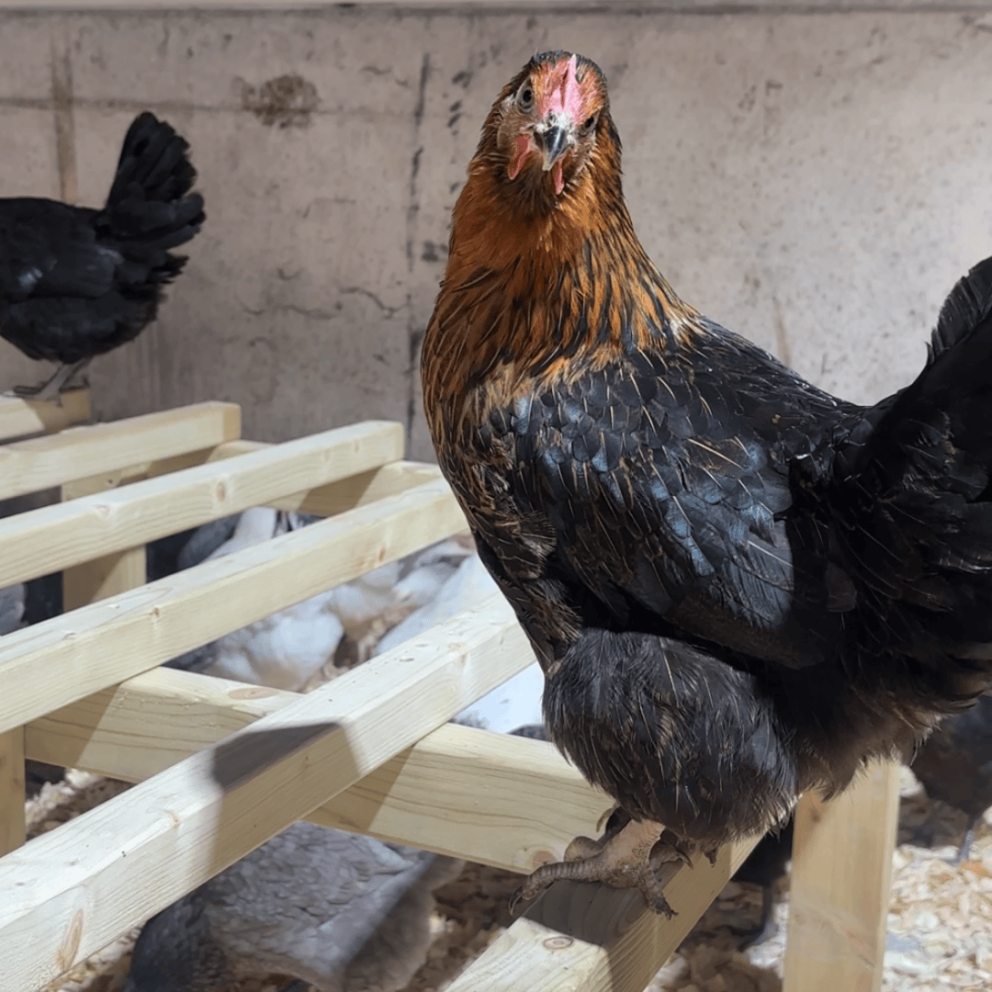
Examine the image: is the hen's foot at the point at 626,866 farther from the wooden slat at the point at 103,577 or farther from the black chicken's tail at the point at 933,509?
the wooden slat at the point at 103,577

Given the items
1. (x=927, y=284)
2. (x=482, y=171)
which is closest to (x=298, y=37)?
(x=927, y=284)

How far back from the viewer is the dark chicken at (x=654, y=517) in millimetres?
773

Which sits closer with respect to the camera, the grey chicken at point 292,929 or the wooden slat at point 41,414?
the grey chicken at point 292,929

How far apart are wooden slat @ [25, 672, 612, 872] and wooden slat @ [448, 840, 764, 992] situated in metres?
0.12

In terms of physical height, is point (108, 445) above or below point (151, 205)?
below

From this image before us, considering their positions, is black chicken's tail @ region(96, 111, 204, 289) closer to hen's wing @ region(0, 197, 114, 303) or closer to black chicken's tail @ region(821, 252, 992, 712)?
hen's wing @ region(0, 197, 114, 303)

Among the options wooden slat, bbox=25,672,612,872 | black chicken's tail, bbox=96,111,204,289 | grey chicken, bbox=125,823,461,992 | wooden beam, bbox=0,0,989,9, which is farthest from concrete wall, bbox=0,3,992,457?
wooden slat, bbox=25,672,612,872

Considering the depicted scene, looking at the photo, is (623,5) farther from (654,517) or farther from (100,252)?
(654,517)

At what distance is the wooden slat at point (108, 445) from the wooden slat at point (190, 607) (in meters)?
0.52

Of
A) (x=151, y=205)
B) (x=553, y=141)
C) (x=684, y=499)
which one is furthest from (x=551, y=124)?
(x=151, y=205)

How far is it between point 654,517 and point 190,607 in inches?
22.8

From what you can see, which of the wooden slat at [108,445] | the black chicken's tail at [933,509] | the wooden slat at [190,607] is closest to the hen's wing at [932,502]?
the black chicken's tail at [933,509]

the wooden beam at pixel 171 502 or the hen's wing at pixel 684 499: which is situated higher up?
the hen's wing at pixel 684 499

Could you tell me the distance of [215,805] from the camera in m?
0.77
